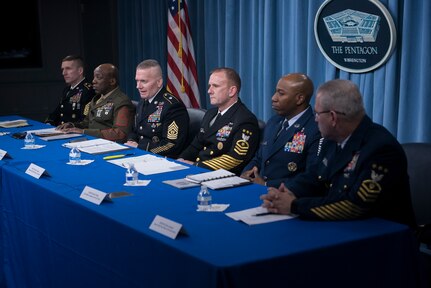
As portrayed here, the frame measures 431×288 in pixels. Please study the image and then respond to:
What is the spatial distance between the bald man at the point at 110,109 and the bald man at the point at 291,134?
178 centimetres

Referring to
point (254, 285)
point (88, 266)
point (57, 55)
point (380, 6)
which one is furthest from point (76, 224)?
point (57, 55)

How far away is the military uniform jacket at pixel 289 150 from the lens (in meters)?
3.83

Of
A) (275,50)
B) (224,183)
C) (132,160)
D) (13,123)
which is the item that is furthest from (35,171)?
(275,50)

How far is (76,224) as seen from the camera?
3.12 meters

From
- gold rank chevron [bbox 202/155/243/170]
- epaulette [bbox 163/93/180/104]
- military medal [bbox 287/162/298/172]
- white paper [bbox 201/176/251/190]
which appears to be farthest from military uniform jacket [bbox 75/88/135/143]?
white paper [bbox 201/176/251/190]

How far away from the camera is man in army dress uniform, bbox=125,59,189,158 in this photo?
495 cm

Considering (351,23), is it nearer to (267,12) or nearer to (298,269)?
(267,12)

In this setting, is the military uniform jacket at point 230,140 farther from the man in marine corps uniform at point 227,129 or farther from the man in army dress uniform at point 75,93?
the man in army dress uniform at point 75,93

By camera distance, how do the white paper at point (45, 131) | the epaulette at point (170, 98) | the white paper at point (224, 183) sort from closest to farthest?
1. the white paper at point (224, 183)
2. the epaulette at point (170, 98)
3. the white paper at point (45, 131)

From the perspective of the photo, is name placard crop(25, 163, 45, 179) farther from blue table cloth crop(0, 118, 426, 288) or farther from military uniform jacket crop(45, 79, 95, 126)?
military uniform jacket crop(45, 79, 95, 126)

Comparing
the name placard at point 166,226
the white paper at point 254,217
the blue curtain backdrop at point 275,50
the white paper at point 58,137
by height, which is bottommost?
the white paper at point 58,137

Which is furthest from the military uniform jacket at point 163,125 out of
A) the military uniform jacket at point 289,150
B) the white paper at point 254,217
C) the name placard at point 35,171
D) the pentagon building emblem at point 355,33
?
the white paper at point 254,217

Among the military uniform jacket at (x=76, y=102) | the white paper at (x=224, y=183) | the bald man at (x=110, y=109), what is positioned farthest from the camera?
the military uniform jacket at (x=76, y=102)

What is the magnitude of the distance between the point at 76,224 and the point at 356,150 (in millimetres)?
1288
